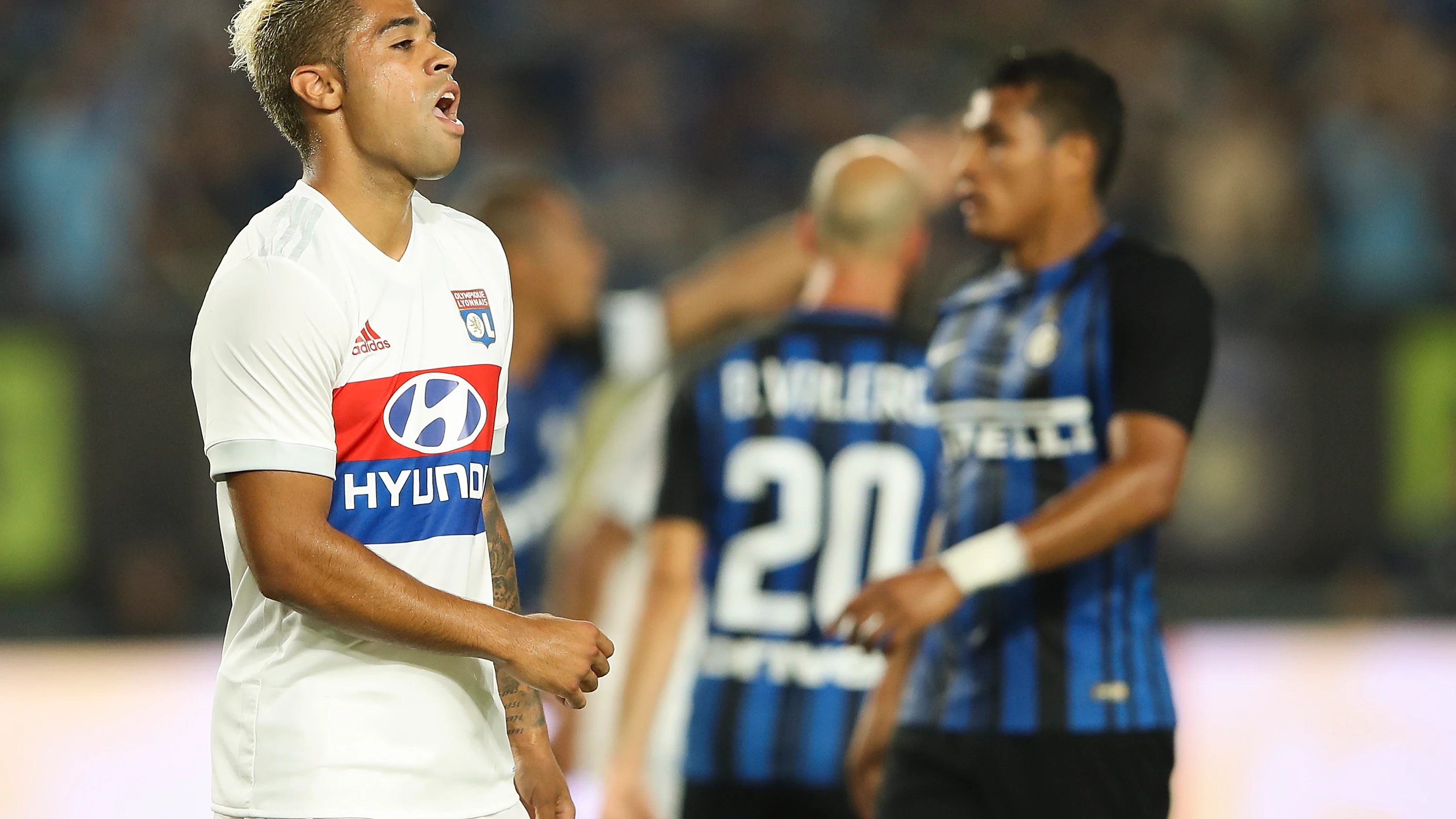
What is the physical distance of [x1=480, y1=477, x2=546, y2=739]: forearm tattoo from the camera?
2.71 meters

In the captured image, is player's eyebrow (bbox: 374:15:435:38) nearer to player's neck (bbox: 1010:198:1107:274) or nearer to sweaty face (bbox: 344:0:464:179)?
sweaty face (bbox: 344:0:464:179)

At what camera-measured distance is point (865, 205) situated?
429cm

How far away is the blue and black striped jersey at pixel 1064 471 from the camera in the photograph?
348cm

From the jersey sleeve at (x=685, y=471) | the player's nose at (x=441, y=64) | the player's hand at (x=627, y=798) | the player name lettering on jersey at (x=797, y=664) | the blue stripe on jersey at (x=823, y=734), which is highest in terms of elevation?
the player's nose at (x=441, y=64)

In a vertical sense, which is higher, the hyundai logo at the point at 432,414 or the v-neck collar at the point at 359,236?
the v-neck collar at the point at 359,236

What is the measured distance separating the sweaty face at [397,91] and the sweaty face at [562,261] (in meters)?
3.06

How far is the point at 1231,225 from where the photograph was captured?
1060 cm

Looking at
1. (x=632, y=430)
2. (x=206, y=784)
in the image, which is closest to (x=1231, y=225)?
(x=632, y=430)

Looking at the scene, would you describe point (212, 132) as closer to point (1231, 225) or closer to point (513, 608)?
point (1231, 225)

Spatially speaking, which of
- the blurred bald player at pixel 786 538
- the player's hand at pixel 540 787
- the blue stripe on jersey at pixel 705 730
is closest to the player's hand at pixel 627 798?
the blurred bald player at pixel 786 538

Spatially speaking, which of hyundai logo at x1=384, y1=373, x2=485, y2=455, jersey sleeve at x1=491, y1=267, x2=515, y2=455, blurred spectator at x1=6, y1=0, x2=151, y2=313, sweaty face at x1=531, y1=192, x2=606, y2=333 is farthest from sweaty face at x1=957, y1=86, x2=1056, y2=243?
blurred spectator at x1=6, y1=0, x2=151, y2=313

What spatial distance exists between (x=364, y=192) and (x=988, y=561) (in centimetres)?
141

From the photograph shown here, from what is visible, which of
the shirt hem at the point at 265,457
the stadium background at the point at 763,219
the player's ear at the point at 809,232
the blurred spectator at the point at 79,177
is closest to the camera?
the shirt hem at the point at 265,457

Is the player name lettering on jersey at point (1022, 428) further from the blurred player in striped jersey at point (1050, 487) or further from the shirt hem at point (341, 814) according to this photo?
the shirt hem at point (341, 814)
